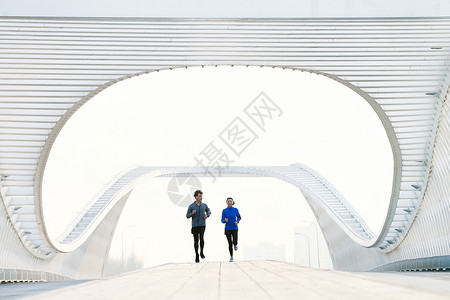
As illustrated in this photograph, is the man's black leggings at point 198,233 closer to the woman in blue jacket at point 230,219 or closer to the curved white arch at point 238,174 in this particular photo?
the woman in blue jacket at point 230,219

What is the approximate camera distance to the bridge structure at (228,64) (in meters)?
14.0

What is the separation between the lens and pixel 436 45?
14.9 meters

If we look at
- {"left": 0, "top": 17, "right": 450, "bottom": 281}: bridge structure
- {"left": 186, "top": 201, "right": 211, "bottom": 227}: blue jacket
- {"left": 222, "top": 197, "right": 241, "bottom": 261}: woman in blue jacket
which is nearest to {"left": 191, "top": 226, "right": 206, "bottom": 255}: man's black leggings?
{"left": 186, "top": 201, "right": 211, "bottom": 227}: blue jacket

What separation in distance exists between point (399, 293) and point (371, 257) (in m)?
28.4

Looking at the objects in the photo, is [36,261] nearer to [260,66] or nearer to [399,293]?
[260,66]

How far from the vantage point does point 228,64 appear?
15.4 metres

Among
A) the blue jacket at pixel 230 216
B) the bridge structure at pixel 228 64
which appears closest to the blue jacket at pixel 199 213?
the blue jacket at pixel 230 216

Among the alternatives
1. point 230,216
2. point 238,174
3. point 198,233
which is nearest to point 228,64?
point 230,216

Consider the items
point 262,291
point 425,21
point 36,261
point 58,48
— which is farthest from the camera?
point 36,261

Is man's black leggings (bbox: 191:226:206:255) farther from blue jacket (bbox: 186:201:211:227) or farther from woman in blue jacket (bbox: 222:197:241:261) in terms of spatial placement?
woman in blue jacket (bbox: 222:197:241:261)

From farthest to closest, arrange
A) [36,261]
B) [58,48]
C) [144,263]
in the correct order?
[144,263] < [36,261] < [58,48]

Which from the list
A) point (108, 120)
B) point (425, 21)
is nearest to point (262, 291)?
point (425, 21)

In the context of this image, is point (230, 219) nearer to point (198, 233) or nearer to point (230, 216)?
point (230, 216)

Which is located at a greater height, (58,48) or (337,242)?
(58,48)
